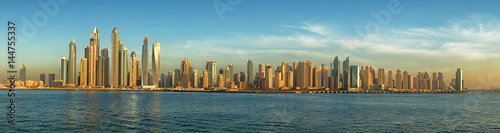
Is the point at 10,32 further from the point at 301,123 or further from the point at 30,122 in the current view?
the point at 301,123

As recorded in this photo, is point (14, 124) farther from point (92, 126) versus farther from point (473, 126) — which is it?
point (473, 126)

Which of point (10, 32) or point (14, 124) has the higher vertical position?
point (10, 32)

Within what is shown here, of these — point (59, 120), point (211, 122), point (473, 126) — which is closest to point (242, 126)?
point (211, 122)

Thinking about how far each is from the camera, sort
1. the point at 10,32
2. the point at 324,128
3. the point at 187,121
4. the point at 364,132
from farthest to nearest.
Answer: the point at 187,121, the point at 324,128, the point at 364,132, the point at 10,32

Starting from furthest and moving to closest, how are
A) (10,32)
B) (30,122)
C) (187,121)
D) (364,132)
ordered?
(187,121) < (30,122) < (364,132) < (10,32)

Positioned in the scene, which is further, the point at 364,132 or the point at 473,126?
the point at 473,126

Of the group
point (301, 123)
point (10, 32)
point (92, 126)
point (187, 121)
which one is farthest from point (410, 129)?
point (10, 32)

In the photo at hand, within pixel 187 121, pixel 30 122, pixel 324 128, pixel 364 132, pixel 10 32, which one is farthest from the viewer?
pixel 187 121

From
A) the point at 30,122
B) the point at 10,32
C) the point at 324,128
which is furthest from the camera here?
the point at 30,122

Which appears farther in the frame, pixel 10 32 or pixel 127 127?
pixel 127 127
